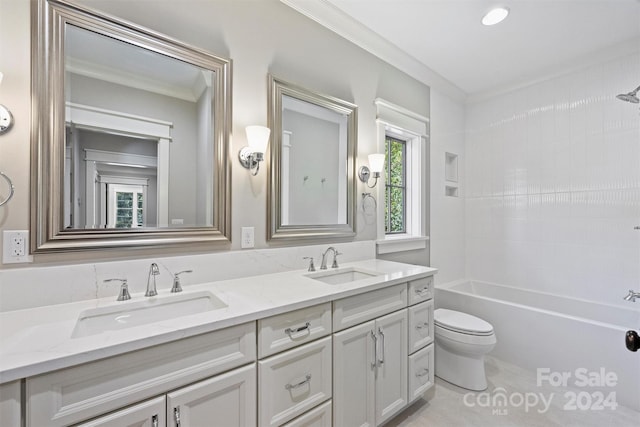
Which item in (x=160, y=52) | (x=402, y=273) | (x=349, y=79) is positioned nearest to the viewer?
(x=160, y=52)

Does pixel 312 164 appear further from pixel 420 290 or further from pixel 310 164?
pixel 420 290

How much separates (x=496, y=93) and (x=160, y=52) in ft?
10.5

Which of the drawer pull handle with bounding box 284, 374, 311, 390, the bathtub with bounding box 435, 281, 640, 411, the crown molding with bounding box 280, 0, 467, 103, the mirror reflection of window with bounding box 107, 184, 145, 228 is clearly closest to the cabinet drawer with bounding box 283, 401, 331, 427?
the drawer pull handle with bounding box 284, 374, 311, 390

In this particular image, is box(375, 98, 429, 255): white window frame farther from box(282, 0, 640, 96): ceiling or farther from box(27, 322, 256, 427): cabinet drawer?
box(27, 322, 256, 427): cabinet drawer

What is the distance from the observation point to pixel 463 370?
205 cm

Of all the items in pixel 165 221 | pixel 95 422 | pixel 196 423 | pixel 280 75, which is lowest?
pixel 196 423

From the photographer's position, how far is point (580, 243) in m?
2.52

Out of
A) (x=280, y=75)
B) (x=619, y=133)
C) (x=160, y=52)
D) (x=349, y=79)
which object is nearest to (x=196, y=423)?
(x=160, y=52)

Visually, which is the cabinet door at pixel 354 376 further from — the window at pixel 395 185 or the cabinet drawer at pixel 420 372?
the window at pixel 395 185

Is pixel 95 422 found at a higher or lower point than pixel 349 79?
lower

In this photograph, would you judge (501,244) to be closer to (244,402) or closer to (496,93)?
(496,93)

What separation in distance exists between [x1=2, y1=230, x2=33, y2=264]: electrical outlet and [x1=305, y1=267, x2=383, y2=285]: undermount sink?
1.23 meters

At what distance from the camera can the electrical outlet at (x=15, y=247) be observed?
3.32 ft

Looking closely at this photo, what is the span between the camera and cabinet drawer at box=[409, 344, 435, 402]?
169cm
